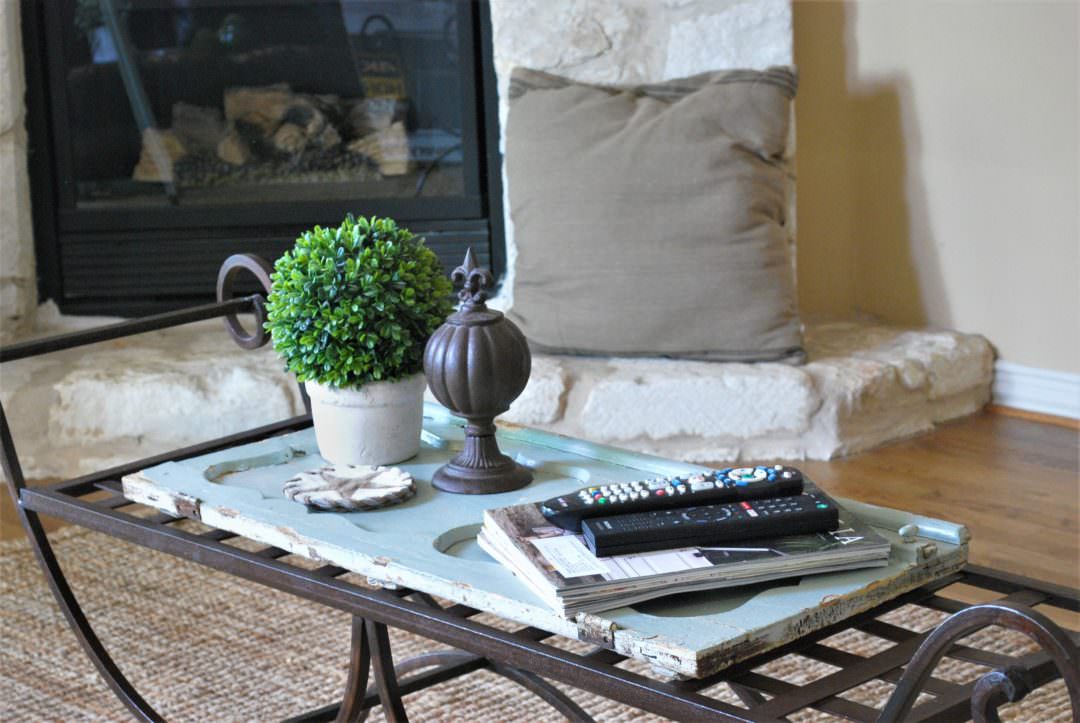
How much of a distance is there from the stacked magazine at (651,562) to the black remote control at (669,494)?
0.05ft

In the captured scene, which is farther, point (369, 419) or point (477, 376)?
point (369, 419)

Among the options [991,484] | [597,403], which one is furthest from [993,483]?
[597,403]

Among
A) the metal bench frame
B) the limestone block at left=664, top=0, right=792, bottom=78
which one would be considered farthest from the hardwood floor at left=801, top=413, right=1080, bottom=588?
the metal bench frame

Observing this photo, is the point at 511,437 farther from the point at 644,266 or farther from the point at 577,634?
the point at 644,266

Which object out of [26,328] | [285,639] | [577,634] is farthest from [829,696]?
[26,328]

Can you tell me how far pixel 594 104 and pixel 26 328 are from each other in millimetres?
1246

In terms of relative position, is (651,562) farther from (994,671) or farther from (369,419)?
(369,419)

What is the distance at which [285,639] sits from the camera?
6.14 ft

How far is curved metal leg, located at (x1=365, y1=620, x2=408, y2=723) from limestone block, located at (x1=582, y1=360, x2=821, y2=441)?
1203 mm

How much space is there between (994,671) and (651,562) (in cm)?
25

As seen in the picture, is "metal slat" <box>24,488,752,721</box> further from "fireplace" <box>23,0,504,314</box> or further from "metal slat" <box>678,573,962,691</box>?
"fireplace" <box>23,0,504,314</box>

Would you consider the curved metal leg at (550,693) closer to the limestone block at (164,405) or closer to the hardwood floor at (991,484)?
the hardwood floor at (991,484)

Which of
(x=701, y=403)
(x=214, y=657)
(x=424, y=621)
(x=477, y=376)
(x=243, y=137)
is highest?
(x=243, y=137)

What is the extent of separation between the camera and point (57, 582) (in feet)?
4.48
